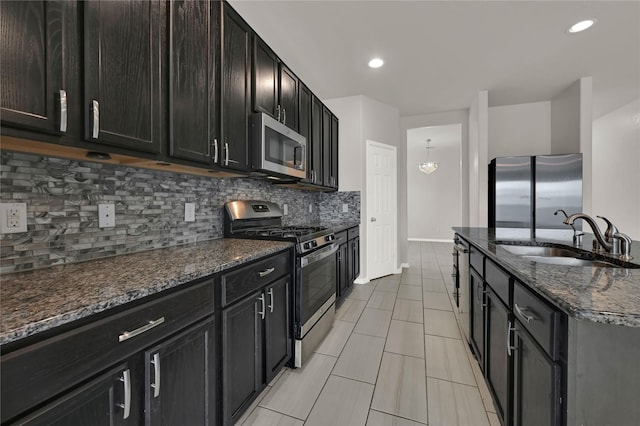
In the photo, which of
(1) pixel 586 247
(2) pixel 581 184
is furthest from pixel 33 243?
(2) pixel 581 184

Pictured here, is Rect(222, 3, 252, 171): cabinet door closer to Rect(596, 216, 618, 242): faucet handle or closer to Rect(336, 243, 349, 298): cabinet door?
Rect(336, 243, 349, 298): cabinet door

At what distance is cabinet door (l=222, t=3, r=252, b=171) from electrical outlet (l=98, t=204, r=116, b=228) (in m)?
0.58

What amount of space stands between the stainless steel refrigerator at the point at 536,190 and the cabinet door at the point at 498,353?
269cm

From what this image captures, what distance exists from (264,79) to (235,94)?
1.37 feet

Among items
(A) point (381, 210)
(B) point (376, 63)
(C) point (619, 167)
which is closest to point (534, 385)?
(B) point (376, 63)

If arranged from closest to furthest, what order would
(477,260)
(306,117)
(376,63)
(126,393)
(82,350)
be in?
(82,350) < (126,393) < (477,260) < (306,117) < (376,63)

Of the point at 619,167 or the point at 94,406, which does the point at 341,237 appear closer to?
the point at 94,406

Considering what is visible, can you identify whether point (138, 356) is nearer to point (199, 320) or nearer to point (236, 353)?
point (199, 320)

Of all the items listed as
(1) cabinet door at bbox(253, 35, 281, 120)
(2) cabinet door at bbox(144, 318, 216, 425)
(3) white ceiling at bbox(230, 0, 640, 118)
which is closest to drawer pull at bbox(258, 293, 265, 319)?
(2) cabinet door at bbox(144, 318, 216, 425)

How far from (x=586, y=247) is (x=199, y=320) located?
7.32 ft

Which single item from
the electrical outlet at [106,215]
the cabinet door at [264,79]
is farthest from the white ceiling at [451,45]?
the electrical outlet at [106,215]

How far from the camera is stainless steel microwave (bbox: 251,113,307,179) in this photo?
1920mm

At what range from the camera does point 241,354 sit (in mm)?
1368

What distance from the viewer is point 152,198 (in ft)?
5.10
